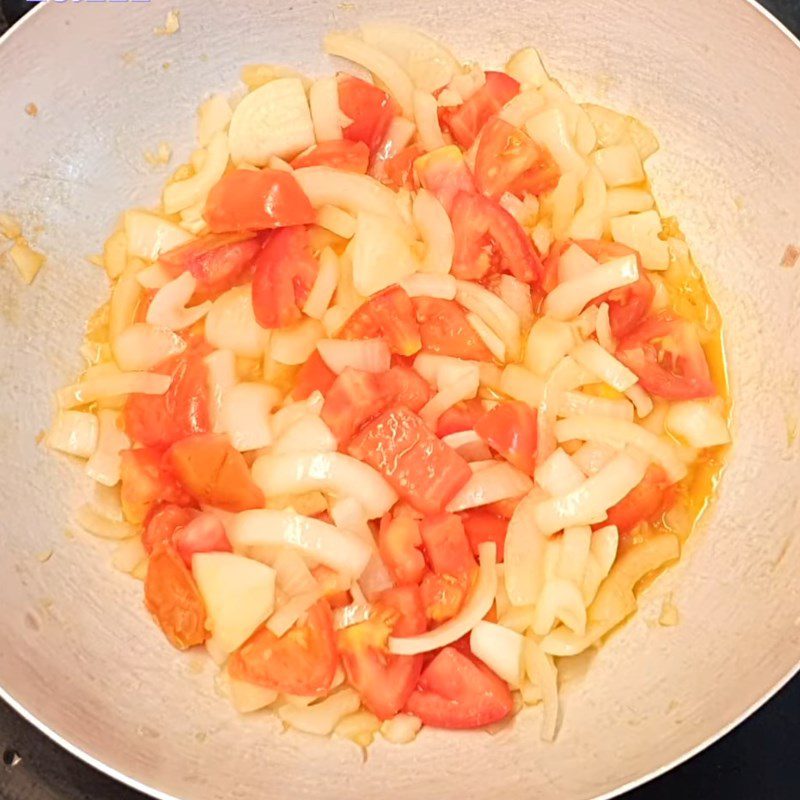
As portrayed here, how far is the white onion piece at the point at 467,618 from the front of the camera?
5.68ft

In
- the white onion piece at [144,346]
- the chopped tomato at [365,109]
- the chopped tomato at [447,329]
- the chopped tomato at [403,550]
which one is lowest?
the white onion piece at [144,346]

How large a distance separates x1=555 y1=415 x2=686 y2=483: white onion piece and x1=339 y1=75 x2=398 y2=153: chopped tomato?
85 cm

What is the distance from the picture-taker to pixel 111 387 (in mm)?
1946

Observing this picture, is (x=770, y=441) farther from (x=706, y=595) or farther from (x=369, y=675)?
(x=369, y=675)

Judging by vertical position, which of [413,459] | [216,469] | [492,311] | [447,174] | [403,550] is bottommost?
[216,469]

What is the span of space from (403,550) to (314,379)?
1.41 ft

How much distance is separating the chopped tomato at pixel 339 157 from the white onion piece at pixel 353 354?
17.7 inches

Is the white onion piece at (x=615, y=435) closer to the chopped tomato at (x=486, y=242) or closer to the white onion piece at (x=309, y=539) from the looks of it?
the chopped tomato at (x=486, y=242)

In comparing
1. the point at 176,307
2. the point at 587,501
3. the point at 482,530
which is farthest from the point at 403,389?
the point at 176,307

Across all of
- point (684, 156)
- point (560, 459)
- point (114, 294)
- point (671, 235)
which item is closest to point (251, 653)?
point (560, 459)

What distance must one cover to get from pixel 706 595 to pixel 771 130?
1.06 meters

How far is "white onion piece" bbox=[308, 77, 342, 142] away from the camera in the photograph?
212cm

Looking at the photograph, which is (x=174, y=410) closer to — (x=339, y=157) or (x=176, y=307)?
(x=176, y=307)

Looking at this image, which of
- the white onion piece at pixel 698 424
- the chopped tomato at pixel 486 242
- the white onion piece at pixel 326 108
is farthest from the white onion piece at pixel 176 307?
the white onion piece at pixel 698 424
